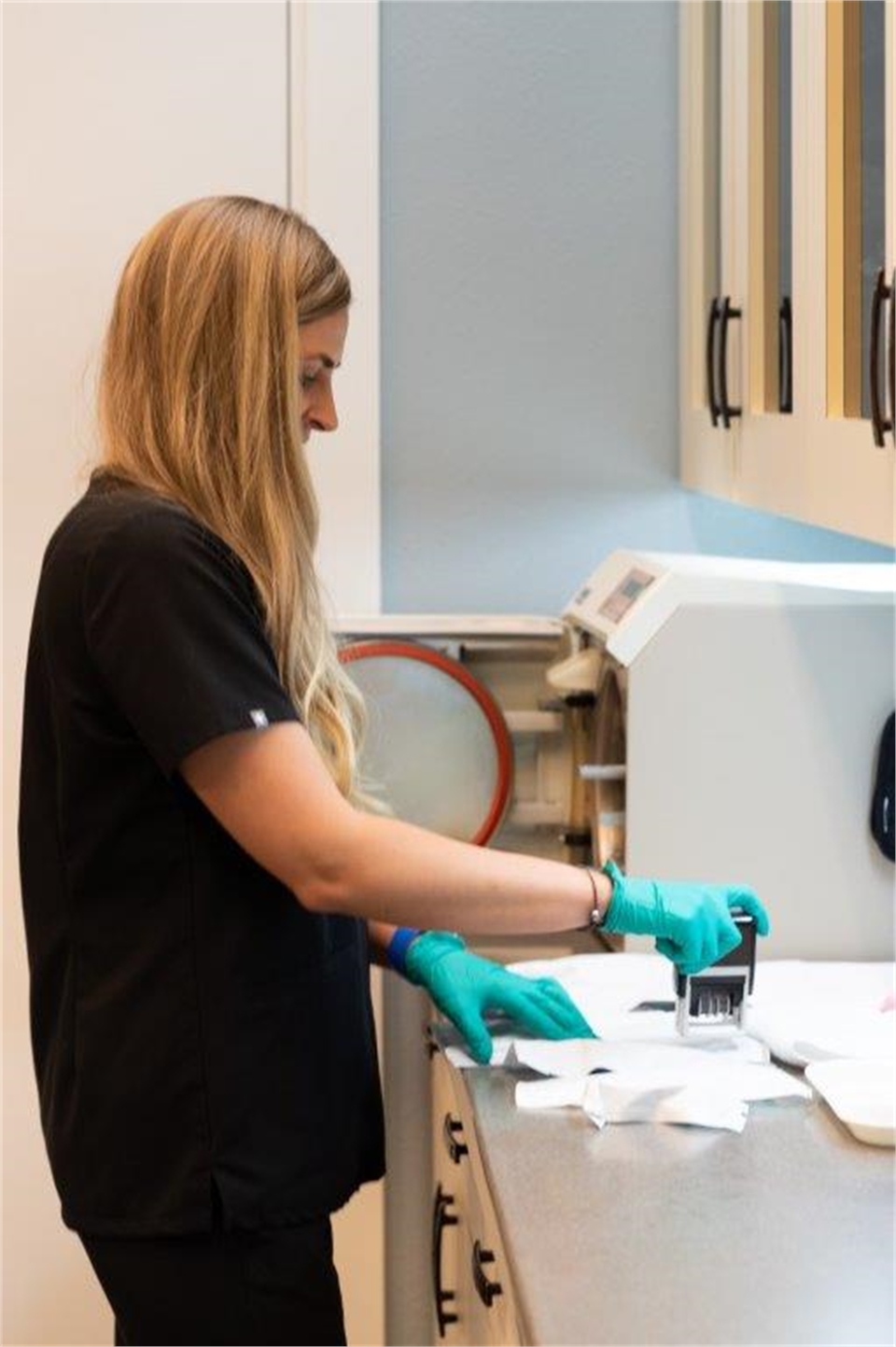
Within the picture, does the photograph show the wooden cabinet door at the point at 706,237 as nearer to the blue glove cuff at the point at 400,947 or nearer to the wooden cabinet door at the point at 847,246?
the wooden cabinet door at the point at 847,246

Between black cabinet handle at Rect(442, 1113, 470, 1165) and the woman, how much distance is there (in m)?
0.27

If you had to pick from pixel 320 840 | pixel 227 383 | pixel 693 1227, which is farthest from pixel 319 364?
pixel 693 1227

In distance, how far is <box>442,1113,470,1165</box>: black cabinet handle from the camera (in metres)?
2.01

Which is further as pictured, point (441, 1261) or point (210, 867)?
point (441, 1261)

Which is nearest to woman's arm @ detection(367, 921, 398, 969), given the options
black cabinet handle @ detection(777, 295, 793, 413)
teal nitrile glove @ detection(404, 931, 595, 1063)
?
teal nitrile glove @ detection(404, 931, 595, 1063)

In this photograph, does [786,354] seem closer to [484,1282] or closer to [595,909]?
[595,909]

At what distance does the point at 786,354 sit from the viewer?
2162mm

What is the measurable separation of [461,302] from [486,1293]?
1.46 metres

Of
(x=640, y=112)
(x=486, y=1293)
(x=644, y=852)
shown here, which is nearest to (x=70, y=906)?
(x=486, y=1293)

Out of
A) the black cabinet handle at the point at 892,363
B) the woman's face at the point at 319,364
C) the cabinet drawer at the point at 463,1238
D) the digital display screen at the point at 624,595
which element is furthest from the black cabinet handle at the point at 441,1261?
the black cabinet handle at the point at 892,363

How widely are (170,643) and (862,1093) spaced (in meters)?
0.67

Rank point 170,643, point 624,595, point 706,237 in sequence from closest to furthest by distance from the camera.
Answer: point 170,643 < point 624,595 < point 706,237

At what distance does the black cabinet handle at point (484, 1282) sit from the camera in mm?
1740

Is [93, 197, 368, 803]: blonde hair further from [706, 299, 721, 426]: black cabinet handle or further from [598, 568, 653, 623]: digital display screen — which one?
[706, 299, 721, 426]: black cabinet handle
